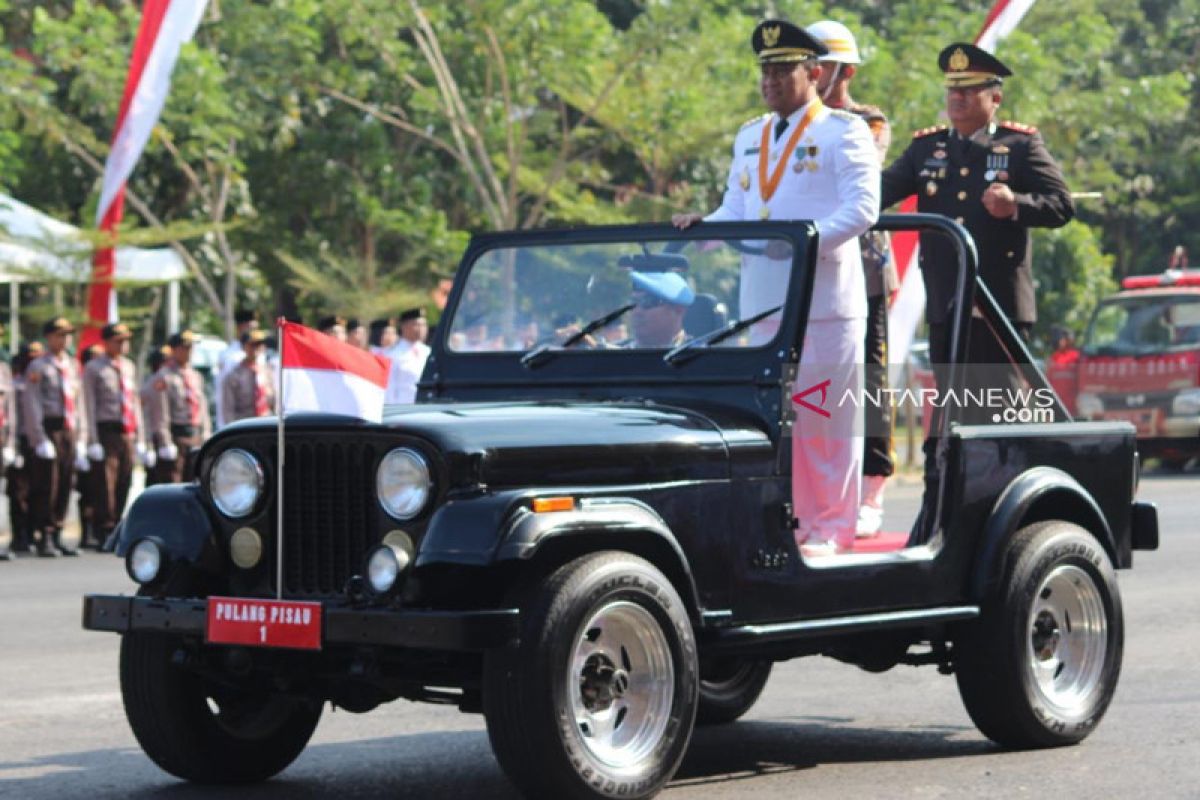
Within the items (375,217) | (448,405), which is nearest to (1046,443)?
(448,405)

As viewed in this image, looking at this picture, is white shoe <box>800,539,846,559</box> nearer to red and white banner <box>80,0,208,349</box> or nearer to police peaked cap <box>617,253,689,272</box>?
police peaked cap <box>617,253,689,272</box>

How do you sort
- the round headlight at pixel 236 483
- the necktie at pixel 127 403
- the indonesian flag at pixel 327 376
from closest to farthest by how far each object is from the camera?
the indonesian flag at pixel 327 376
the round headlight at pixel 236 483
the necktie at pixel 127 403

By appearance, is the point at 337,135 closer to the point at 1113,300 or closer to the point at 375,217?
the point at 375,217

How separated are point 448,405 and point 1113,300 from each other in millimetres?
20814

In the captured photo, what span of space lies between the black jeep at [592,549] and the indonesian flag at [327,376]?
9cm

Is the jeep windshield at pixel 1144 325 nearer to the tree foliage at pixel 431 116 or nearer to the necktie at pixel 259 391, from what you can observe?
the tree foliage at pixel 431 116

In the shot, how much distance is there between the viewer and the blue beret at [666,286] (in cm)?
805

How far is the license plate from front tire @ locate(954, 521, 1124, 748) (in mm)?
2494

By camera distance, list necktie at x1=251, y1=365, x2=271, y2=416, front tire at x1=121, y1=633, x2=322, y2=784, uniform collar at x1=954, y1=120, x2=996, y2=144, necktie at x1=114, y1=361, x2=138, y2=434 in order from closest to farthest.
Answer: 1. front tire at x1=121, y1=633, x2=322, y2=784
2. uniform collar at x1=954, y1=120, x2=996, y2=144
3. necktie at x1=114, y1=361, x2=138, y2=434
4. necktie at x1=251, y1=365, x2=271, y2=416

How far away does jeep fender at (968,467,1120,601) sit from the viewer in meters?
8.09

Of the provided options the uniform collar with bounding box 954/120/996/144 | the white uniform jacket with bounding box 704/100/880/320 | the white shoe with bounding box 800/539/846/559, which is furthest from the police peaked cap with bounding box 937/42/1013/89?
the white shoe with bounding box 800/539/846/559

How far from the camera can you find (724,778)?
7.63 meters

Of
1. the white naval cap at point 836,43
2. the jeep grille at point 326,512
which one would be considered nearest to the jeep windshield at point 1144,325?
the white naval cap at point 836,43

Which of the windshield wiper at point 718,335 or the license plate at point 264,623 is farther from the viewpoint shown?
the windshield wiper at point 718,335
